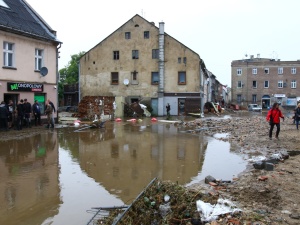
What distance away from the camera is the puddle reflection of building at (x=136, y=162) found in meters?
7.87

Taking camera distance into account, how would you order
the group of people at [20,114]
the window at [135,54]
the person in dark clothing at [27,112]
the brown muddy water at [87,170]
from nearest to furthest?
1. the brown muddy water at [87,170]
2. the group of people at [20,114]
3. the person in dark clothing at [27,112]
4. the window at [135,54]

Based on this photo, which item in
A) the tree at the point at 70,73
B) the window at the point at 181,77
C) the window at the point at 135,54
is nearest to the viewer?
the window at the point at 181,77

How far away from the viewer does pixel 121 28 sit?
41.0 meters

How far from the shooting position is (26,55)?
21141 mm

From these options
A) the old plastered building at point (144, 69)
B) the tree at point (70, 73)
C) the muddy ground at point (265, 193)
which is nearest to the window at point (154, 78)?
the old plastered building at point (144, 69)

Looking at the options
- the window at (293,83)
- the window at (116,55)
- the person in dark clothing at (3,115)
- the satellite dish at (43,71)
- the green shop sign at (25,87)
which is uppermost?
the window at (116,55)

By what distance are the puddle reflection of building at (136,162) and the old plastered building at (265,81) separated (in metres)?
58.1

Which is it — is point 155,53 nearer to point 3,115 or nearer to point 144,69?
point 144,69

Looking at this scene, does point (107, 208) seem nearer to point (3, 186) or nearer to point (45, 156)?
point (3, 186)

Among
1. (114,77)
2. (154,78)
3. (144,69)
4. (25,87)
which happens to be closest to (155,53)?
(144,69)

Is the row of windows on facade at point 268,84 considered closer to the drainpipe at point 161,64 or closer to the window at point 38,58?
the drainpipe at point 161,64

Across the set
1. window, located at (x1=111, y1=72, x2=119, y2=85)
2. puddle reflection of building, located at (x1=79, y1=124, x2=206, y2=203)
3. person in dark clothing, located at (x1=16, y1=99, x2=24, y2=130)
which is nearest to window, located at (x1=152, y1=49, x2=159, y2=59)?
window, located at (x1=111, y1=72, x2=119, y2=85)

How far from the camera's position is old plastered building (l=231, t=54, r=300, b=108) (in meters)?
68.0

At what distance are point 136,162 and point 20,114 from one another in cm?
1103
